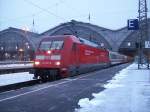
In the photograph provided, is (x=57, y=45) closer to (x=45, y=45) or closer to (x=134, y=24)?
(x=45, y=45)

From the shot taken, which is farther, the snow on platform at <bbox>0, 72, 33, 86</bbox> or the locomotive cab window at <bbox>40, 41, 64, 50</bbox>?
the locomotive cab window at <bbox>40, 41, 64, 50</bbox>

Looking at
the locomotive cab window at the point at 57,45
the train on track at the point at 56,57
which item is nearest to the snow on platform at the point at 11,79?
the train on track at the point at 56,57

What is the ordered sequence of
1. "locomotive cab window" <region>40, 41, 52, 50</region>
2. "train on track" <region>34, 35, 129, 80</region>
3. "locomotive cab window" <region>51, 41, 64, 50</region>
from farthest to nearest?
"locomotive cab window" <region>40, 41, 52, 50</region> → "locomotive cab window" <region>51, 41, 64, 50</region> → "train on track" <region>34, 35, 129, 80</region>

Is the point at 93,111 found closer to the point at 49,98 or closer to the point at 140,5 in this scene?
the point at 49,98

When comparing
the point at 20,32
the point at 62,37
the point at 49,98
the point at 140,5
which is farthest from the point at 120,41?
the point at 49,98

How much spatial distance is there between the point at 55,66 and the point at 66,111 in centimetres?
1198

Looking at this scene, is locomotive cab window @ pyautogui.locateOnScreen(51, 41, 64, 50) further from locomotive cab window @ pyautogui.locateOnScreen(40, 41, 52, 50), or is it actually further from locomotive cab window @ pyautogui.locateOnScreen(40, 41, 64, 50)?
locomotive cab window @ pyautogui.locateOnScreen(40, 41, 52, 50)

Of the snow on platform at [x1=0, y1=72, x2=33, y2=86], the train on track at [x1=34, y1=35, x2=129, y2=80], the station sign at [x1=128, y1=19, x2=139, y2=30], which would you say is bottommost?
the snow on platform at [x1=0, y1=72, x2=33, y2=86]

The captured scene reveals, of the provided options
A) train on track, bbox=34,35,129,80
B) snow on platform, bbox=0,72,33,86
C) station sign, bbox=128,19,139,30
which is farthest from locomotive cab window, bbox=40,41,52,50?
station sign, bbox=128,19,139,30

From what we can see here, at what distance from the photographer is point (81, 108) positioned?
9812 mm

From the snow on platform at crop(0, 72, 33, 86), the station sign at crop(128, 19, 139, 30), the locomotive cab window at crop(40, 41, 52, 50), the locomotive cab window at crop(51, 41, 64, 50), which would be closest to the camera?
the snow on platform at crop(0, 72, 33, 86)

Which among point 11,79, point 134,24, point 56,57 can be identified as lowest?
point 11,79

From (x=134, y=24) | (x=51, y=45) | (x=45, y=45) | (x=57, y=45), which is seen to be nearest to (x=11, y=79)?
(x=45, y=45)

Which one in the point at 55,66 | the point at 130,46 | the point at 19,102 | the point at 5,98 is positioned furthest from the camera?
the point at 130,46
